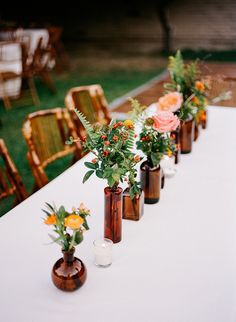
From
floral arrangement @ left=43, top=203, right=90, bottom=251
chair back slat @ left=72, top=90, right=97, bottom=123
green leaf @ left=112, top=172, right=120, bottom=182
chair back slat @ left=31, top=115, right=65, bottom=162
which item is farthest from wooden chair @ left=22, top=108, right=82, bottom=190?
floral arrangement @ left=43, top=203, right=90, bottom=251

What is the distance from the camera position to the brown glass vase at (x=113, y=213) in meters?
1.49

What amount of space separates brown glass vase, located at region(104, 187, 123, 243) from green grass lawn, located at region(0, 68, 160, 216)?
170 cm

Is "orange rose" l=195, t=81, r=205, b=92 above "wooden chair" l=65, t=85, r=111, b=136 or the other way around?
above

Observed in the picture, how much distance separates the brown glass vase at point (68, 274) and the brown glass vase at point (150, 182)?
60 cm

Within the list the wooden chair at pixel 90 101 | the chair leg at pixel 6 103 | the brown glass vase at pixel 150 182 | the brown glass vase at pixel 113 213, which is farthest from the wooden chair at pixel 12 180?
the chair leg at pixel 6 103

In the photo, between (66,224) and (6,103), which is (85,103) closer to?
(66,224)

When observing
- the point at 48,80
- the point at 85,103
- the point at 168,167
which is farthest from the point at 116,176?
the point at 48,80

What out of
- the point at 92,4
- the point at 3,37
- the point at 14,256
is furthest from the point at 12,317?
the point at 92,4

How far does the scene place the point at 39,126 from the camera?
8.35ft

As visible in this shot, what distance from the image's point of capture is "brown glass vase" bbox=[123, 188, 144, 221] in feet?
5.44

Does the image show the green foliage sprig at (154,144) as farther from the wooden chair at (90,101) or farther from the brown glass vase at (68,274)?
the wooden chair at (90,101)

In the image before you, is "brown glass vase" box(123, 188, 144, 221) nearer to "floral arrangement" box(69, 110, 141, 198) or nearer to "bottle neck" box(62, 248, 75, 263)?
"floral arrangement" box(69, 110, 141, 198)

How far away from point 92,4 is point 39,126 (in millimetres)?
9588

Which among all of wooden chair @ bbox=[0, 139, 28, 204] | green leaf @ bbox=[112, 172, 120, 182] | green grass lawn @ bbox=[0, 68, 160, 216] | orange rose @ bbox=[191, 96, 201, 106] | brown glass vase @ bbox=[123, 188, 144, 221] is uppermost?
green leaf @ bbox=[112, 172, 120, 182]
